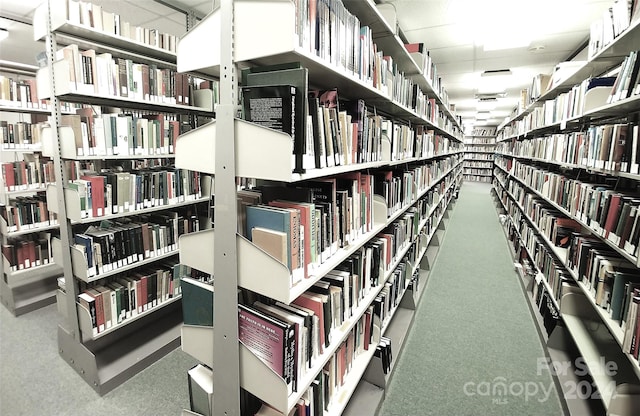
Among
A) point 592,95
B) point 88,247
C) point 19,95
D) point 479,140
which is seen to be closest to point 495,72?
point 592,95

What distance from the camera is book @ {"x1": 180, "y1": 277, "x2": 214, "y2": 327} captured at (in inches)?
46.8

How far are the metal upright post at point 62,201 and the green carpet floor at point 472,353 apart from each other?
7.02ft

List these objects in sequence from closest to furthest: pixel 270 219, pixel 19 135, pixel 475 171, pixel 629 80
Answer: pixel 270 219 < pixel 629 80 < pixel 19 135 < pixel 475 171

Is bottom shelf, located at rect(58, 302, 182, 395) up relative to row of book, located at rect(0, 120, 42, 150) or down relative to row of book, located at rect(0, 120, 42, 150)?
down

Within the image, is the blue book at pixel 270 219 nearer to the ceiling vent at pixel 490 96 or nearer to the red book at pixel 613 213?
the red book at pixel 613 213

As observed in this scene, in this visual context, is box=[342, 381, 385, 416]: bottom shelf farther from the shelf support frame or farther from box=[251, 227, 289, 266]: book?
box=[251, 227, 289, 266]: book

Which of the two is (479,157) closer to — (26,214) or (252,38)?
(26,214)

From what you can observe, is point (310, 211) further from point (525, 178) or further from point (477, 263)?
point (525, 178)

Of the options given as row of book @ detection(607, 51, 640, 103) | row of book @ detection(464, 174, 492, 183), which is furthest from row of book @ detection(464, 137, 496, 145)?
row of book @ detection(607, 51, 640, 103)

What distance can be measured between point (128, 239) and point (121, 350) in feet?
2.70

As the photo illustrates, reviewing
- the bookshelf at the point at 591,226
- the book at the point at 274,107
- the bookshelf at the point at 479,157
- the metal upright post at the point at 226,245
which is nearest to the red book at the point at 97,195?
the metal upright post at the point at 226,245

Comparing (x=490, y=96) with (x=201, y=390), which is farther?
(x=490, y=96)

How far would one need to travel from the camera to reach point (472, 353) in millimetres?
2510

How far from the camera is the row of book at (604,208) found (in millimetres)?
1684
